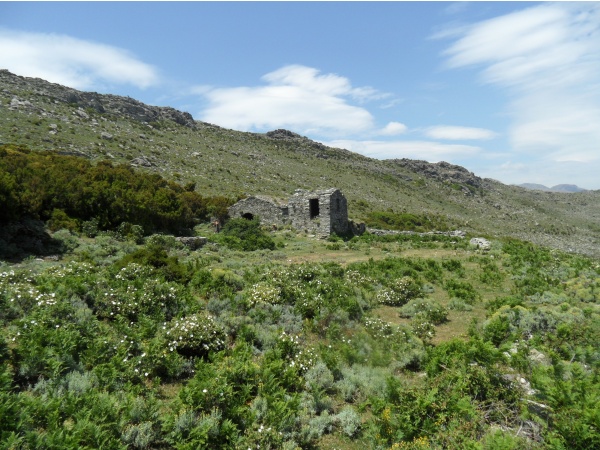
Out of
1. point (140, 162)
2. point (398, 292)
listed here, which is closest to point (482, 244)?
point (398, 292)

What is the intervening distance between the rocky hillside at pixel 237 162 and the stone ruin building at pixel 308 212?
1168 centimetres

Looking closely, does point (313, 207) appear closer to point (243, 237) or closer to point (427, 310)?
point (243, 237)

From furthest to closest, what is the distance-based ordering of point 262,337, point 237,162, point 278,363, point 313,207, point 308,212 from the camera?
point 237,162, point 313,207, point 308,212, point 262,337, point 278,363

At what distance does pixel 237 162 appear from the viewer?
5994 cm

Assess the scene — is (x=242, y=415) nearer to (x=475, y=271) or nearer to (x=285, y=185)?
(x=475, y=271)

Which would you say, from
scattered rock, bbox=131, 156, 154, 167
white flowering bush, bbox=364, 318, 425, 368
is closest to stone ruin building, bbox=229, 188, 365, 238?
scattered rock, bbox=131, 156, 154, 167

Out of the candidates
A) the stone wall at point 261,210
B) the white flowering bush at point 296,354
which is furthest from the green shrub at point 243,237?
the white flowering bush at point 296,354

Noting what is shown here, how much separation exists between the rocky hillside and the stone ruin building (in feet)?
38.3

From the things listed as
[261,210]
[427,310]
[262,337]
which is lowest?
[262,337]

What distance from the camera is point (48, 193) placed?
61.7ft

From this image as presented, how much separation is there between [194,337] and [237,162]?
54475 millimetres

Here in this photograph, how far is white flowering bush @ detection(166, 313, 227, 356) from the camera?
7.64 metres

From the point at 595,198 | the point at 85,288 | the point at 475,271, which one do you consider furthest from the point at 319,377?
the point at 595,198

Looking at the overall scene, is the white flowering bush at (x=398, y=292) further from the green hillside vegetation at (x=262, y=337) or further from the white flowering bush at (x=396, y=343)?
the white flowering bush at (x=396, y=343)
